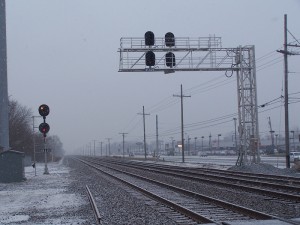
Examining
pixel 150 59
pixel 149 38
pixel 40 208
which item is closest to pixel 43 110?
pixel 150 59

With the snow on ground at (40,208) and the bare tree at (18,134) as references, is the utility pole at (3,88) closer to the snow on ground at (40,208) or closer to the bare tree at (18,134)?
the snow on ground at (40,208)

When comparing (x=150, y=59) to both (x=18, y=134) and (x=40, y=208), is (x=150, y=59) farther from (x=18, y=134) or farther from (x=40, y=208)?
(x=18, y=134)

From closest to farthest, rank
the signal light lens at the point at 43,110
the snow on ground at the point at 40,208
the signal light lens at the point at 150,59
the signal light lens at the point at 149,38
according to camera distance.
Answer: the snow on ground at the point at 40,208, the signal light lens at the point at 150,59, the signal light lens at the point at 149,38, the signal light lens at the point at 43,110

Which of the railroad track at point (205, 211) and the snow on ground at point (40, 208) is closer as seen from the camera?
the railroad track at point (205, 211)

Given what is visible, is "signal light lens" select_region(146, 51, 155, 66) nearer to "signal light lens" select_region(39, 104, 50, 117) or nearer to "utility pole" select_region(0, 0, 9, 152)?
"utility pole" select_region(0, 0, 9, 152)

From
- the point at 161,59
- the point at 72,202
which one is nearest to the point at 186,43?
the point at 161,59

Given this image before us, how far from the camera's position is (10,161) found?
29484 mm

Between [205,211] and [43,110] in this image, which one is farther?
[43,110]

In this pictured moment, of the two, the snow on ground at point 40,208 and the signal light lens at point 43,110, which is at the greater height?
the signal light lens at point 43,110

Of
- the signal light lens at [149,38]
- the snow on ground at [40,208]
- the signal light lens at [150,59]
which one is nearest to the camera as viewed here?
the snow on ground at [40,208]

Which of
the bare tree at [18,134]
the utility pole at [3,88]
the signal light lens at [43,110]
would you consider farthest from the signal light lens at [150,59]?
the bare tree at [18,134]

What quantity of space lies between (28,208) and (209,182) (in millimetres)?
12157

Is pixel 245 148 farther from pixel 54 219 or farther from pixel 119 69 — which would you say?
pixel 54 219

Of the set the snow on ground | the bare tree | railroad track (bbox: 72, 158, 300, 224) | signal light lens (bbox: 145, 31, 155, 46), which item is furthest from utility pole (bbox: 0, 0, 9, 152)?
the bare tree
